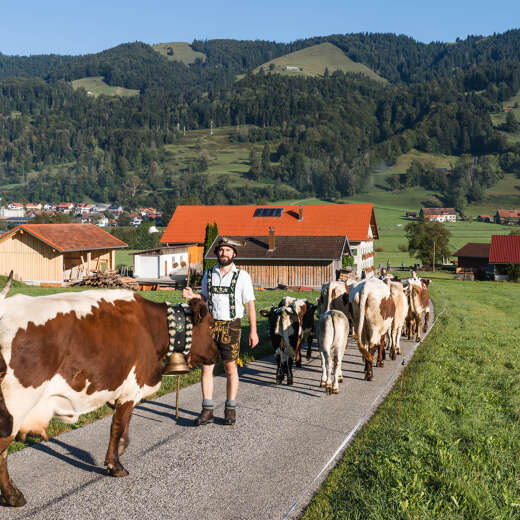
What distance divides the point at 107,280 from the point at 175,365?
41457mm

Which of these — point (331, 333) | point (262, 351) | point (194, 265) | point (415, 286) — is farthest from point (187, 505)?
point (194, 265)

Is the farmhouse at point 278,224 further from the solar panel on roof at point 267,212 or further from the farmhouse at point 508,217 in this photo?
the farmhouse at point 508,217

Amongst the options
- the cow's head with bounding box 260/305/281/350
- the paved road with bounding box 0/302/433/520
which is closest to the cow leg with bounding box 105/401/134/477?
the paved road with bounding box 0/302/433/520

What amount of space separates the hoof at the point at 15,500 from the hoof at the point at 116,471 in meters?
0.99

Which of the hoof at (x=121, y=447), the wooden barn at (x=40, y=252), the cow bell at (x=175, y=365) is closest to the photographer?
the hoof at (x=121, y=447)

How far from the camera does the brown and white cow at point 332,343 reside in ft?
35.2

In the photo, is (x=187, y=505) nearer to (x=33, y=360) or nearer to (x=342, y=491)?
(x=342, y=491)

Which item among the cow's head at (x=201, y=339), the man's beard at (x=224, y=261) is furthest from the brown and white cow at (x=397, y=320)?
the cow's head at (x=201, y=339)

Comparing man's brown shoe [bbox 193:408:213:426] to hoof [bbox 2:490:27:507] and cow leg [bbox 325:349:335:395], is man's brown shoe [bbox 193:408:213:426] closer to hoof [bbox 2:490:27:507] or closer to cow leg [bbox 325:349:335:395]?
cow leg [bbox 325:349:335:395]

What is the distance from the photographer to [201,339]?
7648 mm

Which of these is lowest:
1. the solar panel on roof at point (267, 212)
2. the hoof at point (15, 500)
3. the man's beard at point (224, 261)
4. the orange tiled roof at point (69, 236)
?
the orange tiled roof at point (69, 236)

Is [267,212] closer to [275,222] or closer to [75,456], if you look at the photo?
[275,222]

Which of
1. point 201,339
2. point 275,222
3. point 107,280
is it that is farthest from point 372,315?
point 275,222

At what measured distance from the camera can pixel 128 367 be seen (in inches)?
255
